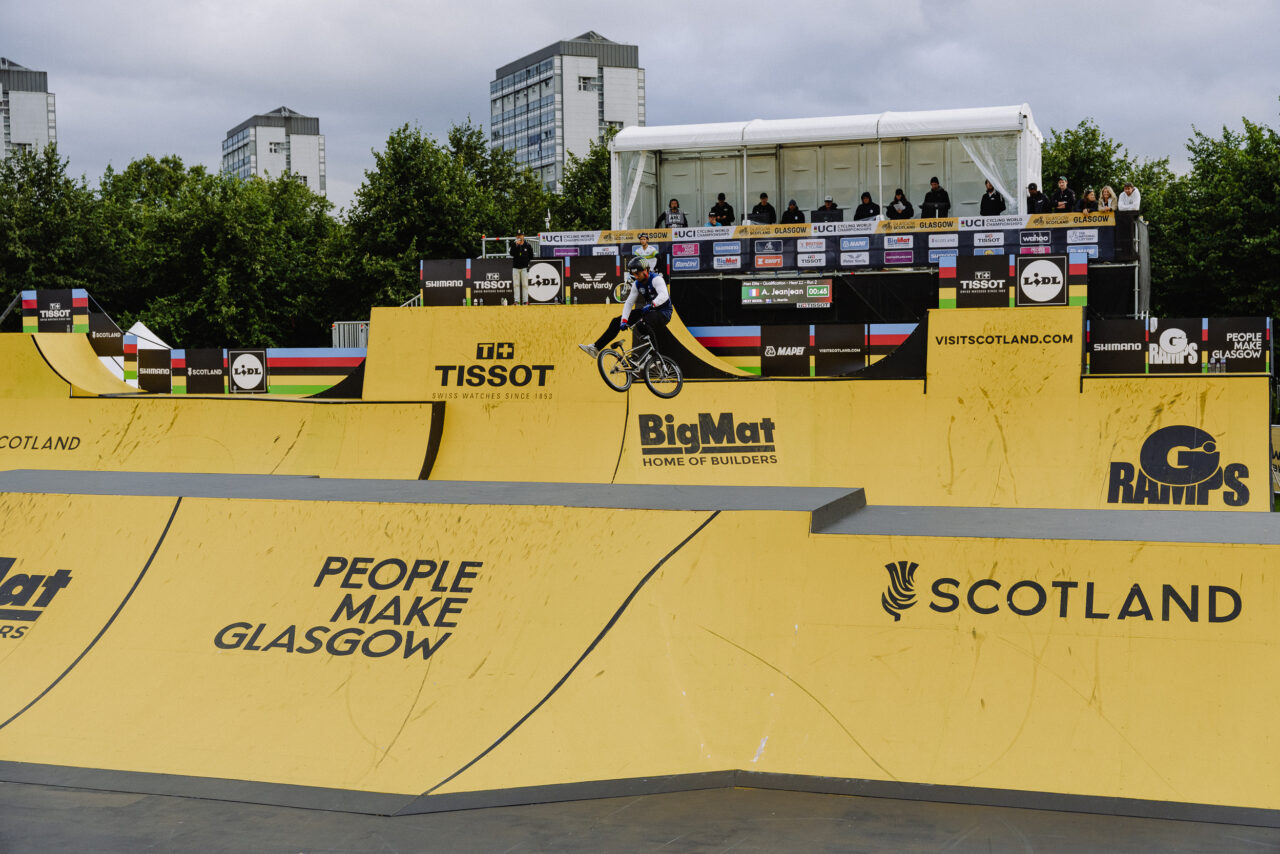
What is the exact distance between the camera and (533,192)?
54375 millimetres

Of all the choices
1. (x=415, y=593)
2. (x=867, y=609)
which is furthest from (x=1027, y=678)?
(x=415, y=593)

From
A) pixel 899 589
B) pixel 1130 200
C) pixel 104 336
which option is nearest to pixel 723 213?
pixel 1130 200

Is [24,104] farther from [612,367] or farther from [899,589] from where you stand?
[899,589]

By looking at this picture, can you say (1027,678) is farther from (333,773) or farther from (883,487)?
(883,487)

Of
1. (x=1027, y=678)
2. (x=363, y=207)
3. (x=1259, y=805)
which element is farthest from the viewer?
(x=363, y=207)

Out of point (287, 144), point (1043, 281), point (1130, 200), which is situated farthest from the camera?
point (287, 144)

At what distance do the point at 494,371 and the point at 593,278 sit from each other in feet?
7.34

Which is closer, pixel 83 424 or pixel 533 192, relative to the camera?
pixel 83 424

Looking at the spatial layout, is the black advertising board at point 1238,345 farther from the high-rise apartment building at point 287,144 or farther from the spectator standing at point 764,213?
the high-rise apartment building at point 287,144

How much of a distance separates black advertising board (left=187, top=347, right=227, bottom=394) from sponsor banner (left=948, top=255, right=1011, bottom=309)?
12779 millimetres

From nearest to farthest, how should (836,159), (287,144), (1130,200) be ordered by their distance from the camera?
(1130,200)
(836,159)
(287,144)

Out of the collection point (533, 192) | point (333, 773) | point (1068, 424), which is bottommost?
point (333, 773)

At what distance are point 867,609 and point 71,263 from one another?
3995 cm

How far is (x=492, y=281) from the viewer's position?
54.6 ft
